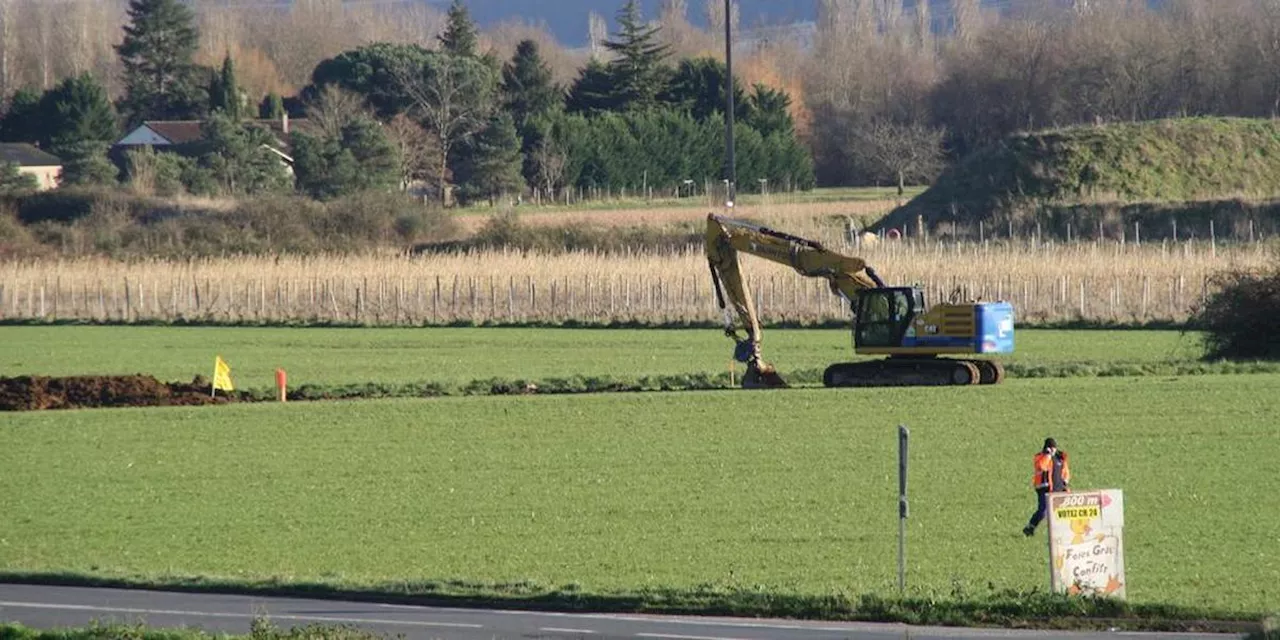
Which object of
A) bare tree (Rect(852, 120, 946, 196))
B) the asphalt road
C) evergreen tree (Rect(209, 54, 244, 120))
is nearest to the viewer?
the asphalt road

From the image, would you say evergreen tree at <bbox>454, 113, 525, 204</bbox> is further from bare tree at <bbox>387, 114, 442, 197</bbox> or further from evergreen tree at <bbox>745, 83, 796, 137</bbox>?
evergreen tree at <bbox>745, 83, 796, 137</bbox>

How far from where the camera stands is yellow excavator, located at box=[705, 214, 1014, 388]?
39562 millimetres

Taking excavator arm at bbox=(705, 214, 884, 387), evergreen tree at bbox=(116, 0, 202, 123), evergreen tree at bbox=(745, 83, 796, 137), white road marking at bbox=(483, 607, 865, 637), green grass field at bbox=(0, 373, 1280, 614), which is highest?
evergreen tree at bbox=(116, 0, 202, 123)

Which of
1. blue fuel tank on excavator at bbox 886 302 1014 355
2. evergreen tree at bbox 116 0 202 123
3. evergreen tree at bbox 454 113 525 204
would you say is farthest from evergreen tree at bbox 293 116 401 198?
blue fuel tank on excavator at bbox 886 302 1014 355

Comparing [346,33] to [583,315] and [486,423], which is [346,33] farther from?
[486,423]

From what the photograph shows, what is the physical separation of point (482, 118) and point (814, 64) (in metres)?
54.8

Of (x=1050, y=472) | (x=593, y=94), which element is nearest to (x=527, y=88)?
(x=593, y=94)

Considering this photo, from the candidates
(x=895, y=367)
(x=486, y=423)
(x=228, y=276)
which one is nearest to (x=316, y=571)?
(x=486, y=423)

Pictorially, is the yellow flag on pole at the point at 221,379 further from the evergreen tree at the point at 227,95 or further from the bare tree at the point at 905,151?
the evergreen tree at the point at 227,95

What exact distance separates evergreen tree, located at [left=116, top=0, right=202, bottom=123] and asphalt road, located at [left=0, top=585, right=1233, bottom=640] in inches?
4379

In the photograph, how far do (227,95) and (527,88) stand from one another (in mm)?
18777

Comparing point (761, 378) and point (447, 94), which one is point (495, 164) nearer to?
point (447, 94)

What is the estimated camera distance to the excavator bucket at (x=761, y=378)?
40.4 meters

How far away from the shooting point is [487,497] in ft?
90.5
